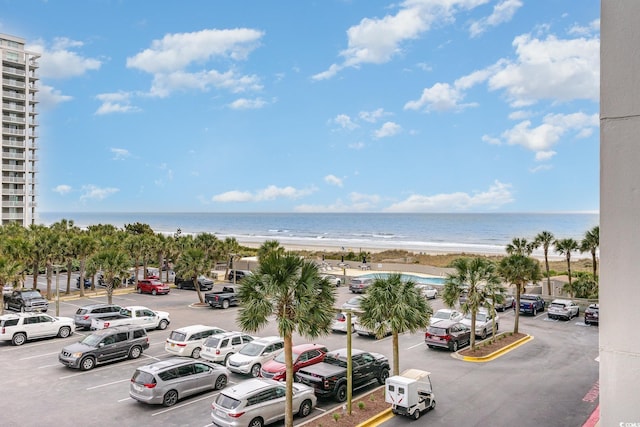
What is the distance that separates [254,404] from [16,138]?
85.8 meters

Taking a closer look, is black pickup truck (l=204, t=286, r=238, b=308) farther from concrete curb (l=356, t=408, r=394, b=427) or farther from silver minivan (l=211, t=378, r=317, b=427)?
concrete curb (l=356, t=408, r=394, b=427)

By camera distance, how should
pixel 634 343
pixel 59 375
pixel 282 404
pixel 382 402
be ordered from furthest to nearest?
1. pixel 59 375
2. pixel 382 402
3. pixel 282 404
4. pixel 634 343

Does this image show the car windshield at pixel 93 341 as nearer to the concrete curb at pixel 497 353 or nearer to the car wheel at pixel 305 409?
the car wheel at pixel 305 409

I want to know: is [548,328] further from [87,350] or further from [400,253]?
[400,253]

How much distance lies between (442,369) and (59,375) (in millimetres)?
16228

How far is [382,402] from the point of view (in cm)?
1636

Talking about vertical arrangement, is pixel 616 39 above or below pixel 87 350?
above

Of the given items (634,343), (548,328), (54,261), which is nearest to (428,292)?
(548,328)

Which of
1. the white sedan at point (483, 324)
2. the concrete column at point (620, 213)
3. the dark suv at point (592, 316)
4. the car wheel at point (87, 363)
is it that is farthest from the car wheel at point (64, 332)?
the dark suv at point (592, 316)

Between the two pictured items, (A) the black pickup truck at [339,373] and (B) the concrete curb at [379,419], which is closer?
(B) the concrete curb at [379,419]

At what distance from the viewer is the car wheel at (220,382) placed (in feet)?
58.1

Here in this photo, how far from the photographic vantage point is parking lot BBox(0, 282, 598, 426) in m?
15.1

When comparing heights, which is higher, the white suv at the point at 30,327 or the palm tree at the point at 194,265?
the palm tree at the point at 194,265

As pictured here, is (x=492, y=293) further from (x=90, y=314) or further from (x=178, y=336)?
(x=90, y=314)
